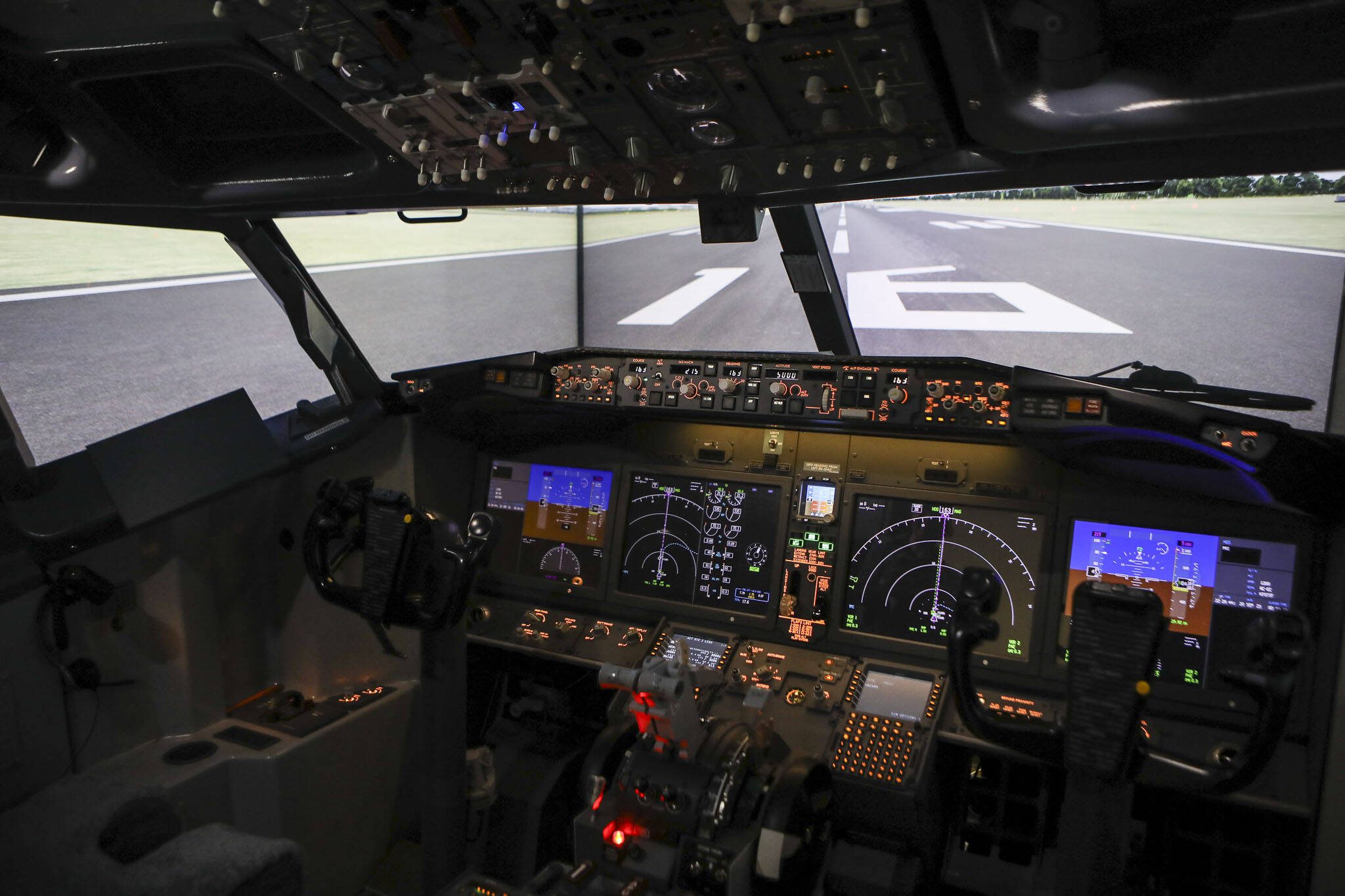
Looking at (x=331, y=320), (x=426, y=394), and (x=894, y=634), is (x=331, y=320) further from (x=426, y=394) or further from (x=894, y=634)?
(x=894, y=634)

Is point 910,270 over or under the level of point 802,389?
over

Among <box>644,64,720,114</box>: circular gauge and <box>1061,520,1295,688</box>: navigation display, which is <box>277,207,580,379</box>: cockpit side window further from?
<box>1061,520,1295,688</box>: navigation display

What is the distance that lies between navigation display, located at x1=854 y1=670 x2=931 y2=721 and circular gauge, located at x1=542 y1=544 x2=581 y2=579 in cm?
108

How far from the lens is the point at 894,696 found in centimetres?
253

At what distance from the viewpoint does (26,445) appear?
99.7 inches

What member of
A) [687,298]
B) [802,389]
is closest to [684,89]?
[802,389]

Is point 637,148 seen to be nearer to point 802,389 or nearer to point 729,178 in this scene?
point 729,178

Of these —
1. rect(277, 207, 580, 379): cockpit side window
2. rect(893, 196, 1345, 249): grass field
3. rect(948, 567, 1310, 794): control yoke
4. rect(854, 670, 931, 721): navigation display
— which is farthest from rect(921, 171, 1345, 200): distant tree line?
rect(277, 207, 580, 379): cockpit side window

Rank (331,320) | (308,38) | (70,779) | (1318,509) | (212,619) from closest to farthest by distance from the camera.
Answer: (308,38)
(70,779)
(1318,509)
(212,619)
(331,320)

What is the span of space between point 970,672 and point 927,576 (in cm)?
120

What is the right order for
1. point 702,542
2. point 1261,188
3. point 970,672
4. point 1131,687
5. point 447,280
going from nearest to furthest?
point 1131,687, point 970,672, point 1261,188, point 702,542, point 447,280

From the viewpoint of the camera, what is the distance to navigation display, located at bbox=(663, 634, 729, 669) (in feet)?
9.12

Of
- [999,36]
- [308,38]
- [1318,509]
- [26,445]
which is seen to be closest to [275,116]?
[308,38]

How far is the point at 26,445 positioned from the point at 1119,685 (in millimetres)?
2783
